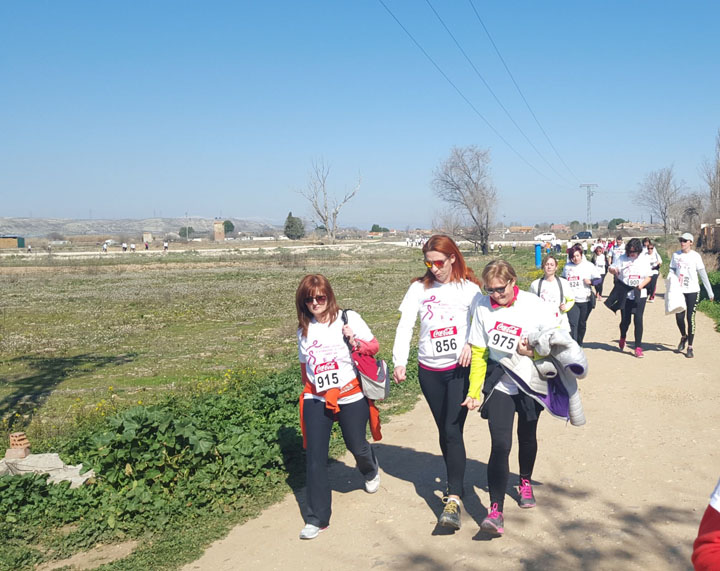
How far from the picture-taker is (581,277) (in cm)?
1027

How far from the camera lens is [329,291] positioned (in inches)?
197

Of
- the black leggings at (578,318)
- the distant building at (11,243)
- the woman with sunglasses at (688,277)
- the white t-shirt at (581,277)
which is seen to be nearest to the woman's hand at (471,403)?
the black leggings at (578,318)

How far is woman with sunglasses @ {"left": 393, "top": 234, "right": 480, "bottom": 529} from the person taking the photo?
15.9 feet

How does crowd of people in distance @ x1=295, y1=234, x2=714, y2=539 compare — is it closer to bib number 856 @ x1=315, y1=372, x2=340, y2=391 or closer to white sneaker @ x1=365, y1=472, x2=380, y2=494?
bib number 856 @ x1=315, y1=372, x2=340, y2=391

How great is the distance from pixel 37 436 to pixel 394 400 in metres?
4.31

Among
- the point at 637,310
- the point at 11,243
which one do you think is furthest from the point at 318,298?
the point at 11,243

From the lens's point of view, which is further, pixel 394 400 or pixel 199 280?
pixel 199 280

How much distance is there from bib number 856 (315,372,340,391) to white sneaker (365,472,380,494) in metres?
1.05

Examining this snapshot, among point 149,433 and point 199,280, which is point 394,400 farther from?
point 199,280

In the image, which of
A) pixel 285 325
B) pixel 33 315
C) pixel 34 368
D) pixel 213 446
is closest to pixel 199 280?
pixel 33 315

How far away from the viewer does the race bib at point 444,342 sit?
4.86 meters

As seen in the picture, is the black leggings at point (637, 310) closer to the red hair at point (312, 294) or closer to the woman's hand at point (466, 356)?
the woman's hand at point (466, 356)

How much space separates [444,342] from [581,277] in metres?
6.07

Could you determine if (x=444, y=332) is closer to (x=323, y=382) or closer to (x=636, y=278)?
(x=323, y=382)
